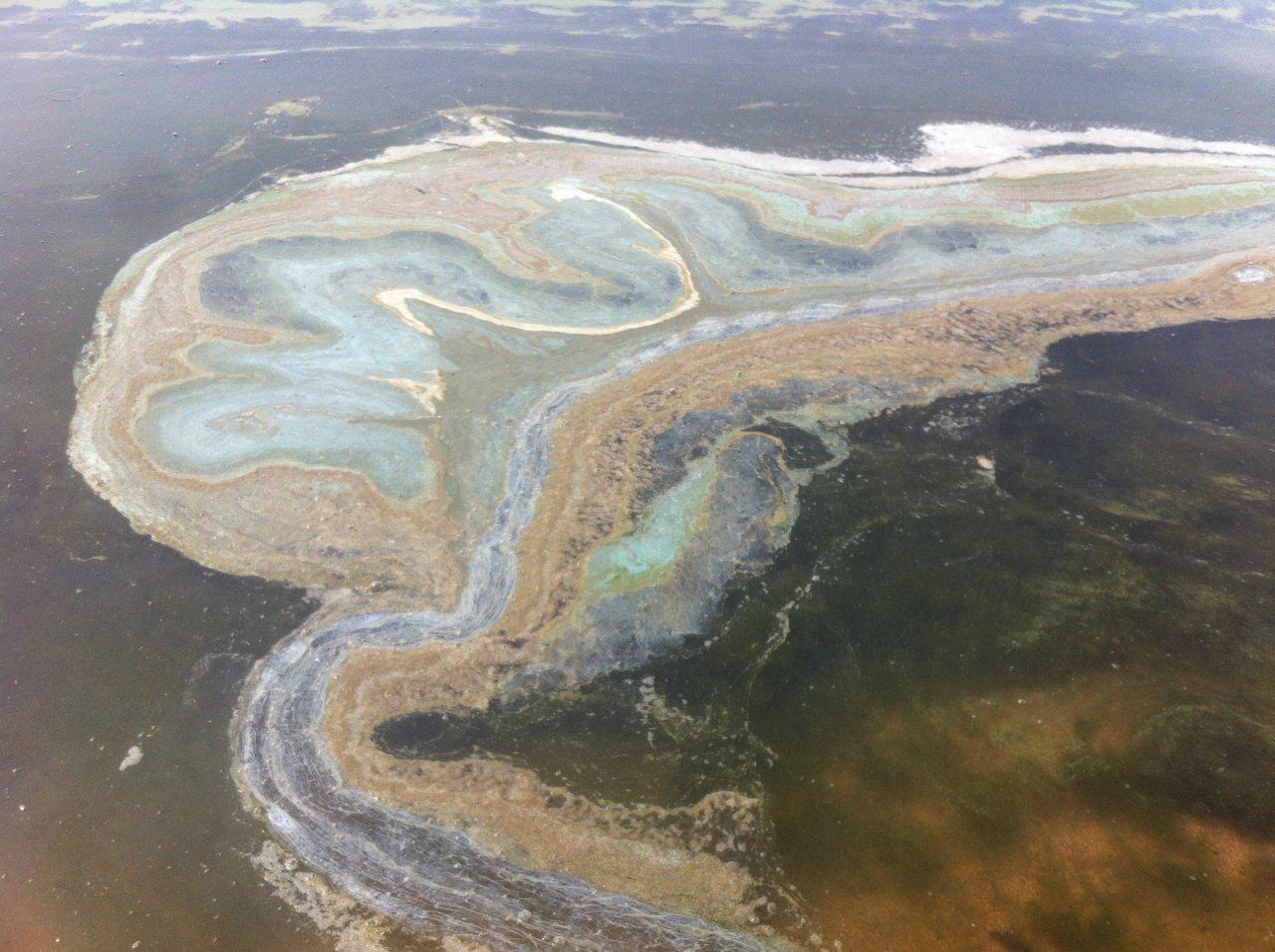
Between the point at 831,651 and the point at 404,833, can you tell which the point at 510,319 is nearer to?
the point at 831,651

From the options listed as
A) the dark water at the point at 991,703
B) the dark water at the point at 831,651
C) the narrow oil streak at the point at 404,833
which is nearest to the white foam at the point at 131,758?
the dark water at the point at 831,651

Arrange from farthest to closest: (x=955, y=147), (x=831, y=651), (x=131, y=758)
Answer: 1. (x=955, y=147)
2. (x=831, y=651)
3. (x=131, y=758)

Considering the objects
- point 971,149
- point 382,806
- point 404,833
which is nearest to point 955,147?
point 971,149

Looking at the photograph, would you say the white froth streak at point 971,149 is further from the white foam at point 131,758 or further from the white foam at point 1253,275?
the white foam at point 131,758

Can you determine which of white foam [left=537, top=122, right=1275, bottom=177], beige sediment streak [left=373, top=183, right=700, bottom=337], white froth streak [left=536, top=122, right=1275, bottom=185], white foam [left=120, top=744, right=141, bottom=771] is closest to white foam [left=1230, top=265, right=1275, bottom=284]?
white froth streak [left=536, top=122, right=1275, bottom=185]

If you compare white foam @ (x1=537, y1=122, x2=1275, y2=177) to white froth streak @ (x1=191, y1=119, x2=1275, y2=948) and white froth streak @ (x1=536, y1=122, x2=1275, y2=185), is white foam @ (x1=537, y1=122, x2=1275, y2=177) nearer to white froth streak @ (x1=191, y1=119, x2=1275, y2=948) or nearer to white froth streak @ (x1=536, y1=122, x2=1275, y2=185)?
white froth streak @ (x1=536, y1=122, x2=1275, y2=185)
